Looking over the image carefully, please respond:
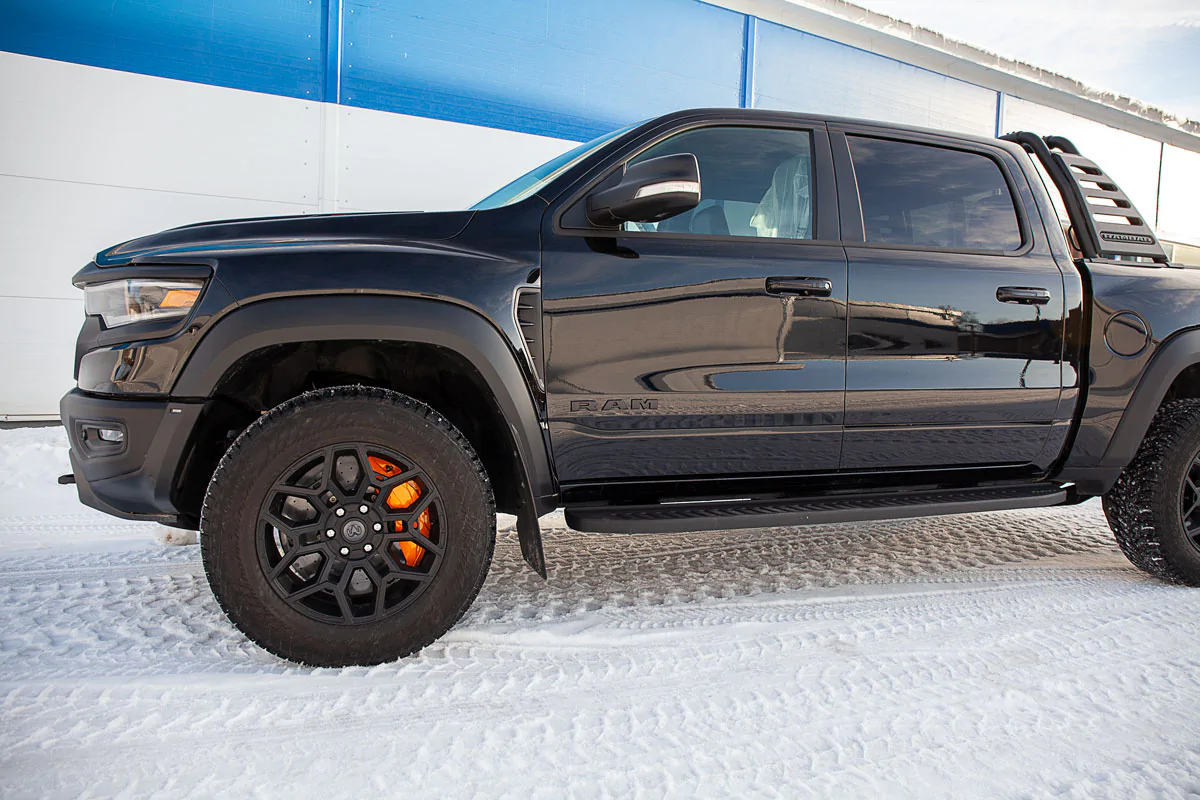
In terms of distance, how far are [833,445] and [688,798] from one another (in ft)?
4.74

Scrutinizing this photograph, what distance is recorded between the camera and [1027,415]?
2.86m

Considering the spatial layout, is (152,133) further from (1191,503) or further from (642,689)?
(1191,503)

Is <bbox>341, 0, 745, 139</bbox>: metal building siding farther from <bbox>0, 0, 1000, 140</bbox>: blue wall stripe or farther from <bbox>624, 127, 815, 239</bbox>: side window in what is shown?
<bbox>624, 127, 815, 239</bbox>: side window

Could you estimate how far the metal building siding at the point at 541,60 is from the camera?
630cm

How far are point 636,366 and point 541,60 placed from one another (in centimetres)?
560

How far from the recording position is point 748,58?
789cm

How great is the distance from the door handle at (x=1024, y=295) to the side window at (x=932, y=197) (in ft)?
0.71

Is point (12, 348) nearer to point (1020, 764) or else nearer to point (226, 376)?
point (226, 376)

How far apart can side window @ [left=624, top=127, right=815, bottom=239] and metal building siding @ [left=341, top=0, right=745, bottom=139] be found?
4.57 metres

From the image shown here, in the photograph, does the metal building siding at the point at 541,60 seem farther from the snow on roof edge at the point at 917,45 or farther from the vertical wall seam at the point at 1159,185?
the vertical wall seam at the point at 1159,185

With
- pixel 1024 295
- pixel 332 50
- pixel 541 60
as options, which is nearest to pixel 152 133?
pixel 332 50

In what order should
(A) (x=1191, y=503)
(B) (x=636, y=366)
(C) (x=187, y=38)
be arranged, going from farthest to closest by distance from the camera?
1. (C) (x=187, y=38)
2. (A) (x=1191, y=503)
3. (B) (x=636, y=366)

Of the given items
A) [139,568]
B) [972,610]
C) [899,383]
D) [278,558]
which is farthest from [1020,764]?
[139,568]

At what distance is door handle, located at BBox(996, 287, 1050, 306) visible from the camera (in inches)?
111
